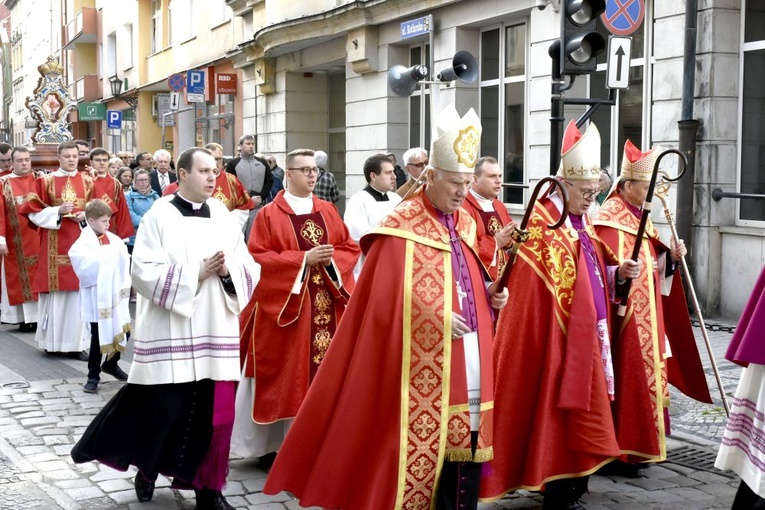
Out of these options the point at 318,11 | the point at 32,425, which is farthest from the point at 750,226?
the point at 318,11

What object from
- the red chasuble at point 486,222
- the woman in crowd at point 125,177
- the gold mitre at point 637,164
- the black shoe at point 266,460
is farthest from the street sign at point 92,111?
the gold mitre at point 637,164

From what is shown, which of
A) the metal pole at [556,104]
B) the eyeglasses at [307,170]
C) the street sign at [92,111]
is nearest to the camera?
the eyeglasses at [307,170]

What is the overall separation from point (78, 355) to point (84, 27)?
38.2 meters

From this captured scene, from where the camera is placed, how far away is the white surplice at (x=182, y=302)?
5.73 meters

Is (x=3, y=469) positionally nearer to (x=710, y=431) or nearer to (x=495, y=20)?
(x=710, y=431)

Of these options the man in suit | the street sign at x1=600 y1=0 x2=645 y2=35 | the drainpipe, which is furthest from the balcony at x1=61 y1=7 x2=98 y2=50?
the street sign at x1=600 y1=0 x2=645 y2=35

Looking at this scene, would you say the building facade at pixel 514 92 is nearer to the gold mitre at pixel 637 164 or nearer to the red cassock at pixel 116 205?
the gold mitre at pixel 637 164

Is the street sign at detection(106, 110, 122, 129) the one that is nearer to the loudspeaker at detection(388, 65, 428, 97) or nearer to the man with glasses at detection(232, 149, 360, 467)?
the loudspeaker at detection(388, 65, 428, 97)

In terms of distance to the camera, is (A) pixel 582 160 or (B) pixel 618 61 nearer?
(A) pixel 582 160

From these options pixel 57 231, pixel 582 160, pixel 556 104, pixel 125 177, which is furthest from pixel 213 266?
pixel 125 177

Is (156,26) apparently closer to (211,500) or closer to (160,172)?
(160,172)

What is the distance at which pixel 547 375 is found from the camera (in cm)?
574

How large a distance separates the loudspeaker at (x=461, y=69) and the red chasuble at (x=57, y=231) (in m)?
4.07

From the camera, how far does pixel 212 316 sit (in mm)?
5875
